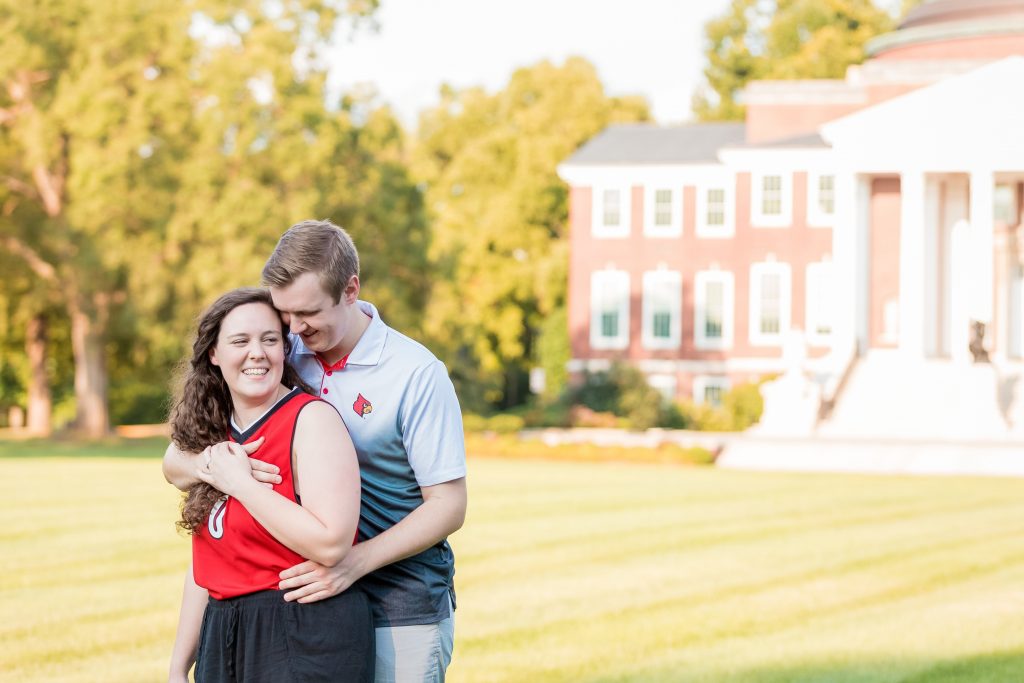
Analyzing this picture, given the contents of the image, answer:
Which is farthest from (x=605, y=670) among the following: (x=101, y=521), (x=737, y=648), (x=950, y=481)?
(x=950, y=481)

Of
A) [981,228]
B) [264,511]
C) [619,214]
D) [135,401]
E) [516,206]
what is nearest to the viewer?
[264,511]

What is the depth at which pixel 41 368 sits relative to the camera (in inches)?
1761

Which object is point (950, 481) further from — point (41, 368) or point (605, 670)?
point (41, 368)

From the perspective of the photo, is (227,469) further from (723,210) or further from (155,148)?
(723,210)

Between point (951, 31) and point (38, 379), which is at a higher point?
point (951, 31)

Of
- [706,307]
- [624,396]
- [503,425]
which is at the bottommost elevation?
[624,396]

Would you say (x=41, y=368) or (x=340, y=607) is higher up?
(x=340, y=607)

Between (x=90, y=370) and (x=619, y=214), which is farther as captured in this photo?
(x=619, y=214)

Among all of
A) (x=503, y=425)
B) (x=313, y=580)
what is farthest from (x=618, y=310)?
(x=313, y=580)

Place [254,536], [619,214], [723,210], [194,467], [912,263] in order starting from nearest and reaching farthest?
1. [254,536]
2. [194,467]
3. [912,263]
4. [723,210]
5. [619,214]

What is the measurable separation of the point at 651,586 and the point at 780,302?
32986 mm

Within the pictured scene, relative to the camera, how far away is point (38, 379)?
44.7m

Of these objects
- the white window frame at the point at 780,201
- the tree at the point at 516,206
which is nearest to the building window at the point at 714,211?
the white window frame at the point at 780,201

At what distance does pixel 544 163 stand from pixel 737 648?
1719 inches
